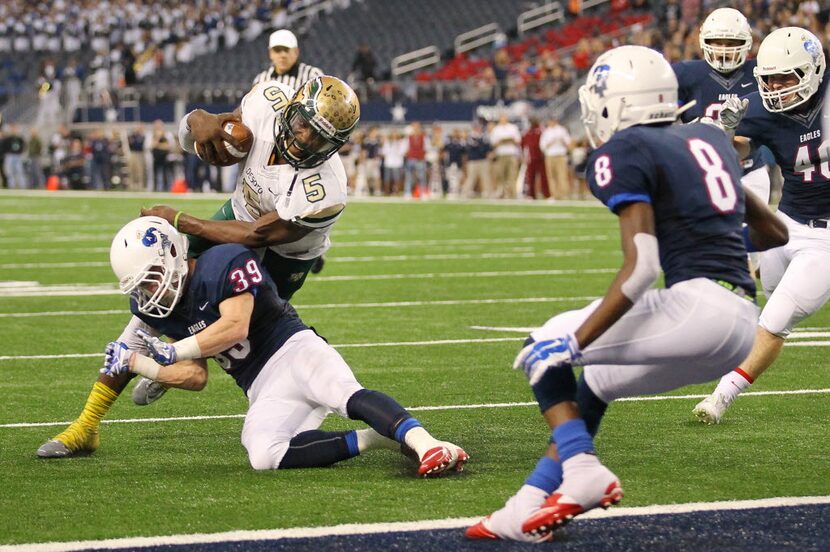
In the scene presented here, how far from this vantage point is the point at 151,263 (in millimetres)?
4922

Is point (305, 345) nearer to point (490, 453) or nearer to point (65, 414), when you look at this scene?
point (490, 453)

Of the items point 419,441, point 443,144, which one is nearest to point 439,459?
point 419,441

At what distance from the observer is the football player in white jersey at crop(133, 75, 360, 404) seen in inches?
207

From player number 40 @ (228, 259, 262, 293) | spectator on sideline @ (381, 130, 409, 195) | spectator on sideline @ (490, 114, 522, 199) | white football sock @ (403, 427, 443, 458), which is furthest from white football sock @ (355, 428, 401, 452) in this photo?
spectator on sideline @ (381, 130, 409, 195)

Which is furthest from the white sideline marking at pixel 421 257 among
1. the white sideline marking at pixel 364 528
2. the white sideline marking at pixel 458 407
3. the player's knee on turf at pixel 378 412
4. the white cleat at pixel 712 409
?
Answer: the white sideline marking at pixel 364 528

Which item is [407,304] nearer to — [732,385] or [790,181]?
[790,181]

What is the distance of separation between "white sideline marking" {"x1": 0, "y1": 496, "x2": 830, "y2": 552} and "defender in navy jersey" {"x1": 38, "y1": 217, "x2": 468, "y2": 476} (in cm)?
61

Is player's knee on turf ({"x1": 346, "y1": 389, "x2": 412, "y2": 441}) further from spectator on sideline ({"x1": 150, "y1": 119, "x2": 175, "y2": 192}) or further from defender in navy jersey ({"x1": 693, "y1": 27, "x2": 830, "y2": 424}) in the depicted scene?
spectator on sideline ({"x1": 150, "y1": 119, "x2": 175, "y2": 192})

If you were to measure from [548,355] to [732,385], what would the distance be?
90.1 inches

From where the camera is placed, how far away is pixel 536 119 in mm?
24328

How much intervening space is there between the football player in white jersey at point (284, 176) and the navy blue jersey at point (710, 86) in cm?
272

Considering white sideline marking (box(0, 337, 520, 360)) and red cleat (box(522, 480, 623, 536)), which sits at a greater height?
red cleat (box(522, 480, 623, 536))

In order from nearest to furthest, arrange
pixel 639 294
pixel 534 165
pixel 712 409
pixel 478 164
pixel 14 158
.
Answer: pixel 639 294
pixel 712 409
pixel 534 165
pixel 478 164
pixel 14 158

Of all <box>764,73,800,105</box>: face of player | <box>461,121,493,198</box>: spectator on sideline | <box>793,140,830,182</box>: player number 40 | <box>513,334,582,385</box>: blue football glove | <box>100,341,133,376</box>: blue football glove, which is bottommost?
<box>461,121,493,198</box>: spectator on sideline
